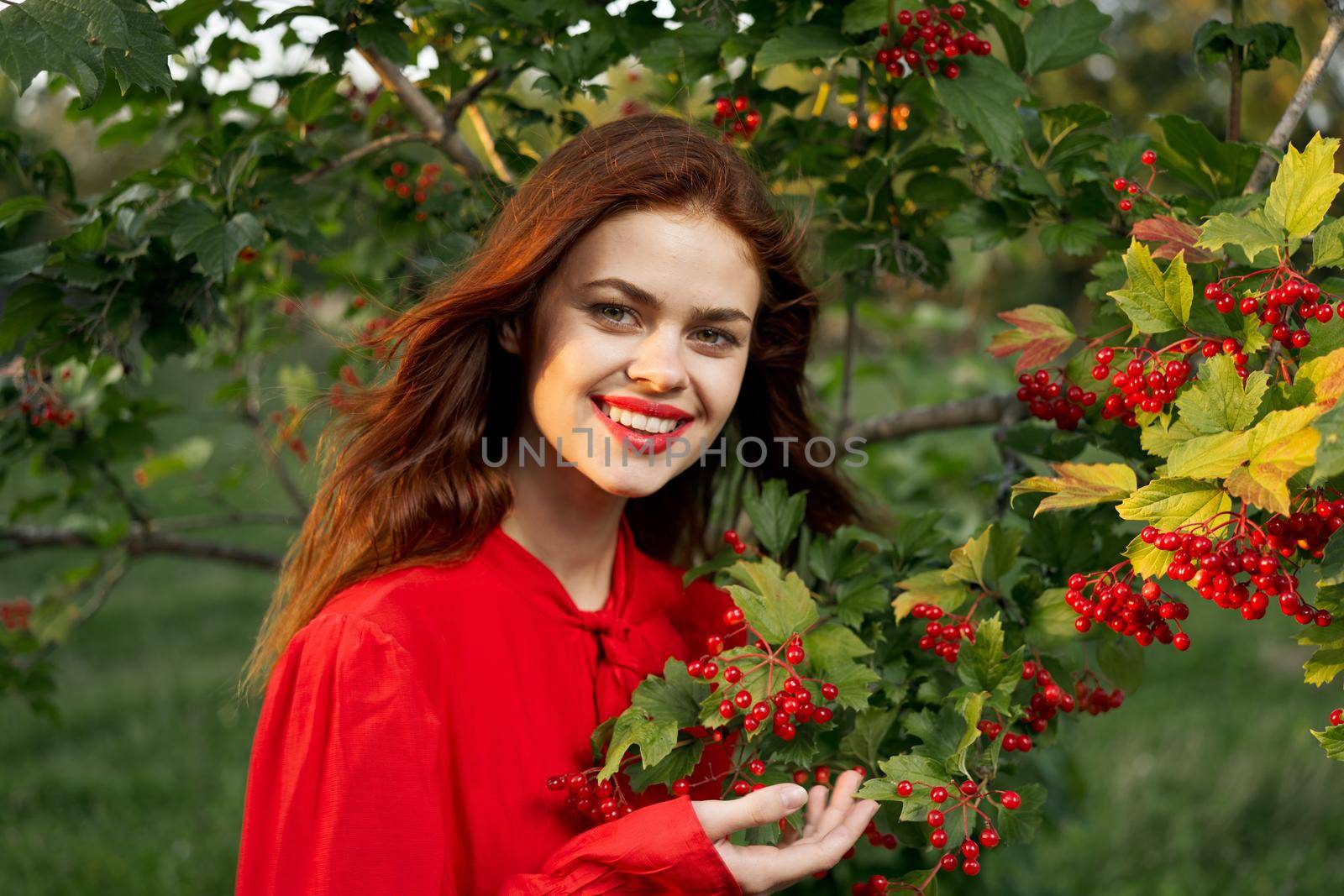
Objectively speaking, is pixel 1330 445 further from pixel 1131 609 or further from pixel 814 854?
pixel 814 854

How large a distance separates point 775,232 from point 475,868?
40.4 inches

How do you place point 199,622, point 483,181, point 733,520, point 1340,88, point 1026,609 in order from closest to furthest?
point 1026,609, point 483,181, point 733,520, point 1340,88, point 199,622

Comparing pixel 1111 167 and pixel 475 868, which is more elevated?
pixel 1111 167

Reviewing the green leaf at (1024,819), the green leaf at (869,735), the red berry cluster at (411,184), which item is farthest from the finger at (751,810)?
the red berry cluster at (411,184)

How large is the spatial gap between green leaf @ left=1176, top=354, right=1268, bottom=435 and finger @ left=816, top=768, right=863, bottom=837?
0.62 m

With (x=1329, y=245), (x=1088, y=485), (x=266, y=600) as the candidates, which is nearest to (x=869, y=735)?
(x=1088, y=485)

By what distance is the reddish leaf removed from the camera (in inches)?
55.0

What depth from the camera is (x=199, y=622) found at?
7.58m

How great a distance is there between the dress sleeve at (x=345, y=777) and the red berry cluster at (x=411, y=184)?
1009mm

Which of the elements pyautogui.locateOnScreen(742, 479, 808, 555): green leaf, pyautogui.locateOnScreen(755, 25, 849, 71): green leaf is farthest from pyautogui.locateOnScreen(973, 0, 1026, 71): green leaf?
pyautogui.locateOnScreen(742, 479, 808, 555): green leaf

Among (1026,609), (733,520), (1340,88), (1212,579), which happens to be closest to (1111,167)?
(1026,609)

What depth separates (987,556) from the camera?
5.27 feet

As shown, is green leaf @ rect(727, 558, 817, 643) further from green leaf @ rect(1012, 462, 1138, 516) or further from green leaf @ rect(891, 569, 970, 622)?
green leaf @ rect(1012, 462, 1138, 516)

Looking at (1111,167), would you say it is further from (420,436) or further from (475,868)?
(475,868)
